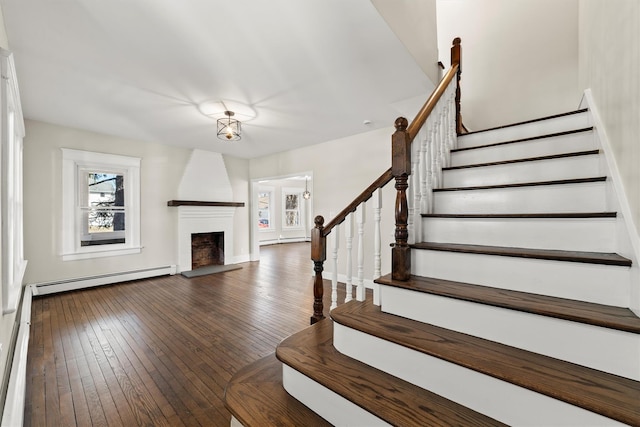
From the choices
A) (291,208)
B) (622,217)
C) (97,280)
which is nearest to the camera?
(622,217)

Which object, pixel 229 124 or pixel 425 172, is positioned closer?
pixel 425 172

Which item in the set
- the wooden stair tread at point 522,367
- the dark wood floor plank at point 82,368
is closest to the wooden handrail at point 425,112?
the wooden stair tread at point 522,367

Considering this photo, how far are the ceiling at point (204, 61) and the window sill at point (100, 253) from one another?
1990 millimetres

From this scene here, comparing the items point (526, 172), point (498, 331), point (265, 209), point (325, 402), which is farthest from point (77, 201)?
point (265, 209)

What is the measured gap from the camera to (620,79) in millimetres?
1354

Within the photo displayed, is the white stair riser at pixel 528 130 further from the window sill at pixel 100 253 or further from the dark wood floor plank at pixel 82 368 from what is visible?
the window sill at pixel 100 253

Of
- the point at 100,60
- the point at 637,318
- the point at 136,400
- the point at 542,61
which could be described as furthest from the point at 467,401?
the point at 542,61

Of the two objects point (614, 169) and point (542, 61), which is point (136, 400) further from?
point (542, 61)

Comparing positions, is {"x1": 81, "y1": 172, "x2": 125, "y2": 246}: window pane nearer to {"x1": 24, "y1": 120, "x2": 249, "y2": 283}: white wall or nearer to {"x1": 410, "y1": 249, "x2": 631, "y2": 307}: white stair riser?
{"x1": 24, "y1": 120, "x2": 249, "y2": 283}: white wall

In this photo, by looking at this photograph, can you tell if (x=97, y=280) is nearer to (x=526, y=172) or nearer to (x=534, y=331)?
(x=534, y=331)

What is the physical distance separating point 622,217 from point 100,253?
5953 mm

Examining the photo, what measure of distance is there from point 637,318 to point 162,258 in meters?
5.86

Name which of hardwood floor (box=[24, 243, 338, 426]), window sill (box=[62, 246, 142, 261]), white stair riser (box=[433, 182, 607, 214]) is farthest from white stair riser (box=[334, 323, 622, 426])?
window sill (box=[62, 246, 142, 261])

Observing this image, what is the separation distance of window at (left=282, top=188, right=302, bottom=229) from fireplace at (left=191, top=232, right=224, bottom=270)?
172 inches
